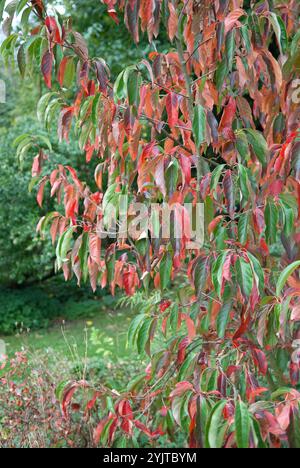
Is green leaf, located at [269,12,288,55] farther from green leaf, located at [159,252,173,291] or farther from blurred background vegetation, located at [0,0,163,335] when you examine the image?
blurred background vegetation, located at [0,0,163,335]

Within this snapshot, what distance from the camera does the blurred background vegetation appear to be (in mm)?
7266

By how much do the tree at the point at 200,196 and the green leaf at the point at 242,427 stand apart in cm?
9

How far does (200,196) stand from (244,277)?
1.43 ft

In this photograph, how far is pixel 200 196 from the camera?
2.20 m

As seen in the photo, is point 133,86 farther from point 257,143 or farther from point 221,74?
point 257,143

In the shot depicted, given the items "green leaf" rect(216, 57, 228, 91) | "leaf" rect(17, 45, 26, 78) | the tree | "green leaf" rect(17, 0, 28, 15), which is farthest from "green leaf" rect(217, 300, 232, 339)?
"green leaf" rect(17, 0, 28, 15)

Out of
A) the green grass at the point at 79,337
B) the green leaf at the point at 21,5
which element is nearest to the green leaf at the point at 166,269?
the green leaf at the point at 21,5

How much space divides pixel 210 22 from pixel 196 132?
0.67 m

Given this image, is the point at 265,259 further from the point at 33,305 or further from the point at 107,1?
the point at 33,305

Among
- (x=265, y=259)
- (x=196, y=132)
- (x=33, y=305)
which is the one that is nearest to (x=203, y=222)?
(x=196, y=132)

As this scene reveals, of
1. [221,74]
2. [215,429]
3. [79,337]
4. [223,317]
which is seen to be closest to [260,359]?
[223,317]

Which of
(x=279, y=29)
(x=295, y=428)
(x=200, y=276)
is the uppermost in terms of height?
(x=279, y=29)
